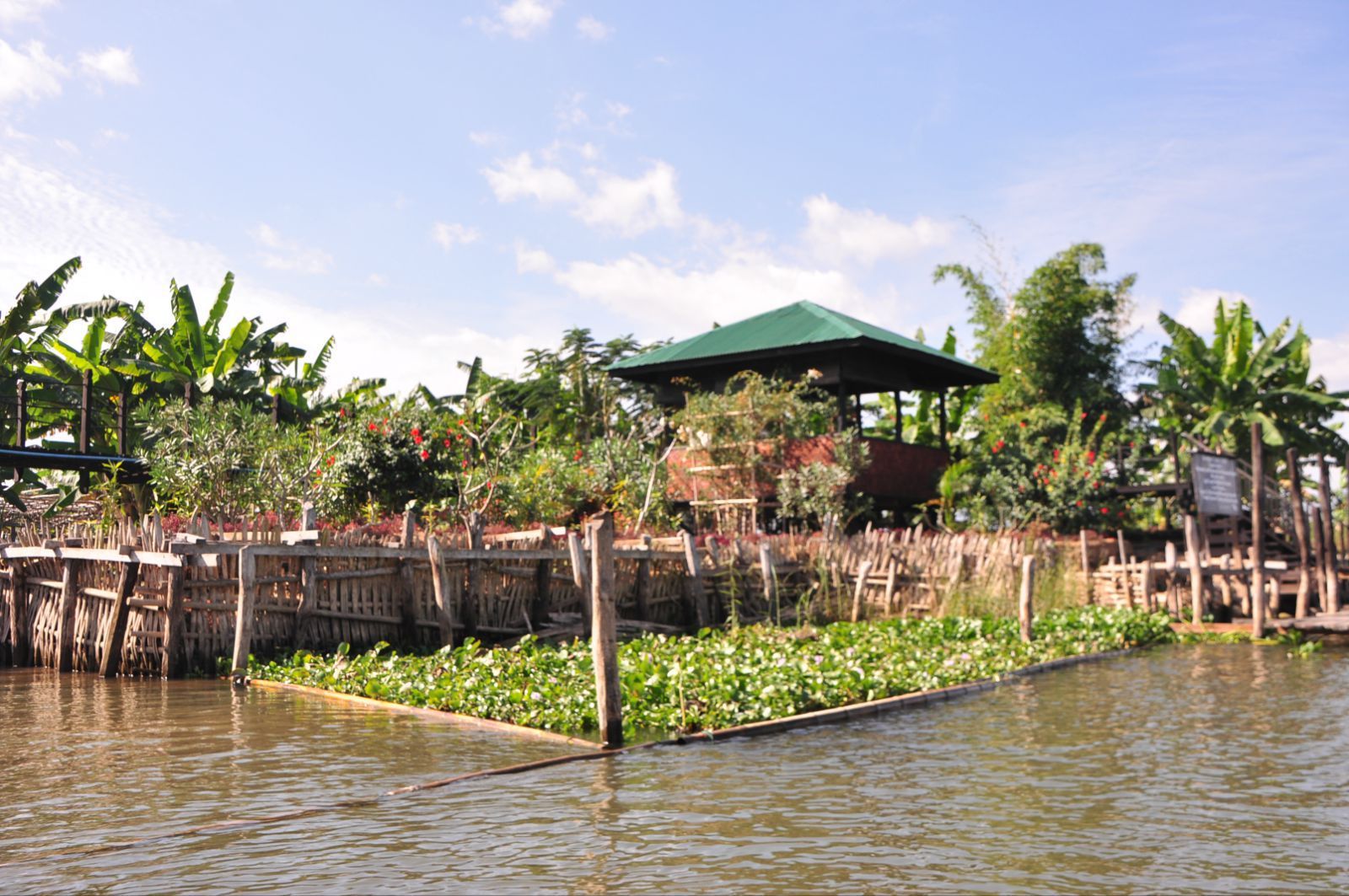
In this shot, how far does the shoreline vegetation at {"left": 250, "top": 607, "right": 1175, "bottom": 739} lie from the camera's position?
11414 mm

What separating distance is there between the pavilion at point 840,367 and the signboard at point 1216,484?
638cm

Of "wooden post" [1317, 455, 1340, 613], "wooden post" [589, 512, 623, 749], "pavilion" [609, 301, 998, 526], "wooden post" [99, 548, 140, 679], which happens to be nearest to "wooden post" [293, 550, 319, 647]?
"wooden post" [99, 548, 140, 679]

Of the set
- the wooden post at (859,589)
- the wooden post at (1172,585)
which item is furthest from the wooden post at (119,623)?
the wooden post at (1172,585)

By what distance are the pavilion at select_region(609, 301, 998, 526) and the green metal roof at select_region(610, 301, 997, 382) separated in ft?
0.08

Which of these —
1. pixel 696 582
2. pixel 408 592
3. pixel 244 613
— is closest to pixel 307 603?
pixel 244 613

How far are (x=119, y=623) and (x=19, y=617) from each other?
3.76 metres

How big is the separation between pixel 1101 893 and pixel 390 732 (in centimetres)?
663

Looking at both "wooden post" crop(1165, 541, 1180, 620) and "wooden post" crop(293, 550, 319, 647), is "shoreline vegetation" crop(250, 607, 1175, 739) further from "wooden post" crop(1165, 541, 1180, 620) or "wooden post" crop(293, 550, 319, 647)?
"wooden post" crop(1165, 541, 1180, 620)

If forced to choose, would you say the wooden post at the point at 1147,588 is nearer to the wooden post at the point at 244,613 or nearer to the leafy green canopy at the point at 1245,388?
the leafy green canopy at the point at 1245,388

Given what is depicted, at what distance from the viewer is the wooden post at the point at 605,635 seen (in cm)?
1002

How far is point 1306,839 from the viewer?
7.41 meters

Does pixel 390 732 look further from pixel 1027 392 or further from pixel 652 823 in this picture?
pixel 1027 392

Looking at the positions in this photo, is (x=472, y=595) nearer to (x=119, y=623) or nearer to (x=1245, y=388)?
(x=119, y=623)

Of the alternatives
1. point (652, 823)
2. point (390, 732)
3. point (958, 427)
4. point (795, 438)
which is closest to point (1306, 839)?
point (652, 823)
